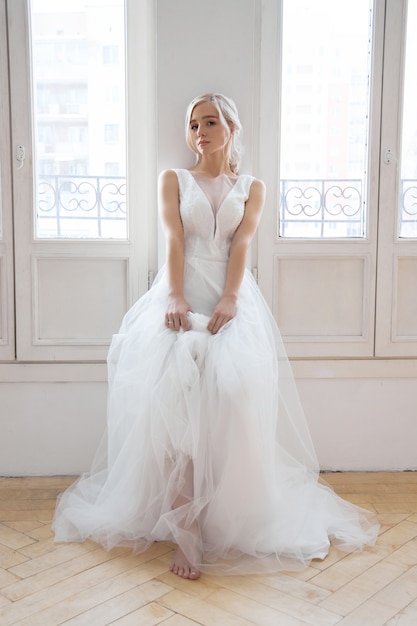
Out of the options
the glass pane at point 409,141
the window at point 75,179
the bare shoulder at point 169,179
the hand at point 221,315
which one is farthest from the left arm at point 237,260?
the glass pane at point 409,141

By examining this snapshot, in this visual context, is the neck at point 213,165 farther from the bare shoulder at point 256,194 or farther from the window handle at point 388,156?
the window handle at point 388,156

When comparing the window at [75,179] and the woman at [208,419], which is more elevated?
the window at [75,179]

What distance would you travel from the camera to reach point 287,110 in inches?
112

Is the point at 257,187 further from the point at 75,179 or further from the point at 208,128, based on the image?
the point at 75,179

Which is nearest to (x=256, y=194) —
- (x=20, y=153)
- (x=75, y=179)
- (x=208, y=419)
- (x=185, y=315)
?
(x=185, y=315)

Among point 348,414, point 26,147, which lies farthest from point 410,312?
point 26,147

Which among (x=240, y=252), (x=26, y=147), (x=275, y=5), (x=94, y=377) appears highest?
(x=275, y=5)

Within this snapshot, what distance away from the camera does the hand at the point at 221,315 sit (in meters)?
Answer: 2.28

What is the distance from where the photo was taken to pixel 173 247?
2412 millimetres

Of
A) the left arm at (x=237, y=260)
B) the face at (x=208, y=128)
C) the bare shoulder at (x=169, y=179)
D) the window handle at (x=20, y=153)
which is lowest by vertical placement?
the left arm at (x=237, y=260)

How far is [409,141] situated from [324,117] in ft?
1.34

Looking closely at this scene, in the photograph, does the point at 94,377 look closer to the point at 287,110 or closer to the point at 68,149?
the point at 68,149

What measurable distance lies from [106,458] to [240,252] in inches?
38.3

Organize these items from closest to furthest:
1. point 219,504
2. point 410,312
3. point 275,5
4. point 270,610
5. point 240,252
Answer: point 270,610 < point 219,504 < point 240,252 < point 275,5 < point 410,312
